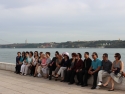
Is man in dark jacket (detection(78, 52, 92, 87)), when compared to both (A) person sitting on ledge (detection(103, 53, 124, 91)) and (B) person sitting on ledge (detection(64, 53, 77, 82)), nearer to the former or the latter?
(B) person sitting on ledge (detection(64, 53, 77, 82))

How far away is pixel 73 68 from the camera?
823 centimetres

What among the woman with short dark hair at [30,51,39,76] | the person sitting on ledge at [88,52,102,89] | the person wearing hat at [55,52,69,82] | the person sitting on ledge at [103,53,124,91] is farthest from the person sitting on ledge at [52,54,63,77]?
the person sitting on ledge at [103,53,124,91]

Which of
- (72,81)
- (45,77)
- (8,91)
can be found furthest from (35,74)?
(8,91)

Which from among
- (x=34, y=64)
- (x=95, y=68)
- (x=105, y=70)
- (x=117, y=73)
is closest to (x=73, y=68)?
(x=95, y=68)

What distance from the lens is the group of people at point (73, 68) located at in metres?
7.05

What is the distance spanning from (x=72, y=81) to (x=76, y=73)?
0.33 m

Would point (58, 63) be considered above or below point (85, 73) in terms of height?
above

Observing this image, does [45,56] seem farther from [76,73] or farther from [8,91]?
[8,91]

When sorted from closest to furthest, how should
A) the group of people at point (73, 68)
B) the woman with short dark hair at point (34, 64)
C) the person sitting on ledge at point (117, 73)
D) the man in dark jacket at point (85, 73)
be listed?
the person sitting on ledge at point (117, 73)
the group of people at point (73, 68)
the man in dark jacket at point (85, 73)
the woman with short dark hair at point (34, 64)

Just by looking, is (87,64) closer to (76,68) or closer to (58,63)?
(76,68)

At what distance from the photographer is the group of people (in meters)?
7.05

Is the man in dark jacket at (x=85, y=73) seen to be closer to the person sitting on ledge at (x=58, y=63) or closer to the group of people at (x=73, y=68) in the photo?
the group of people at (x=73, y=68)

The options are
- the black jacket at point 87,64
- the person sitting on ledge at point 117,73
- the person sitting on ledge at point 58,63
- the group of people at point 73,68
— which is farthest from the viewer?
the person sitting on ledge at point 58,63

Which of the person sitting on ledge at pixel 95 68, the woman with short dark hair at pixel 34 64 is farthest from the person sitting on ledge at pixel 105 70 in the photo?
the woman with short dark hair at pixel 34 64
